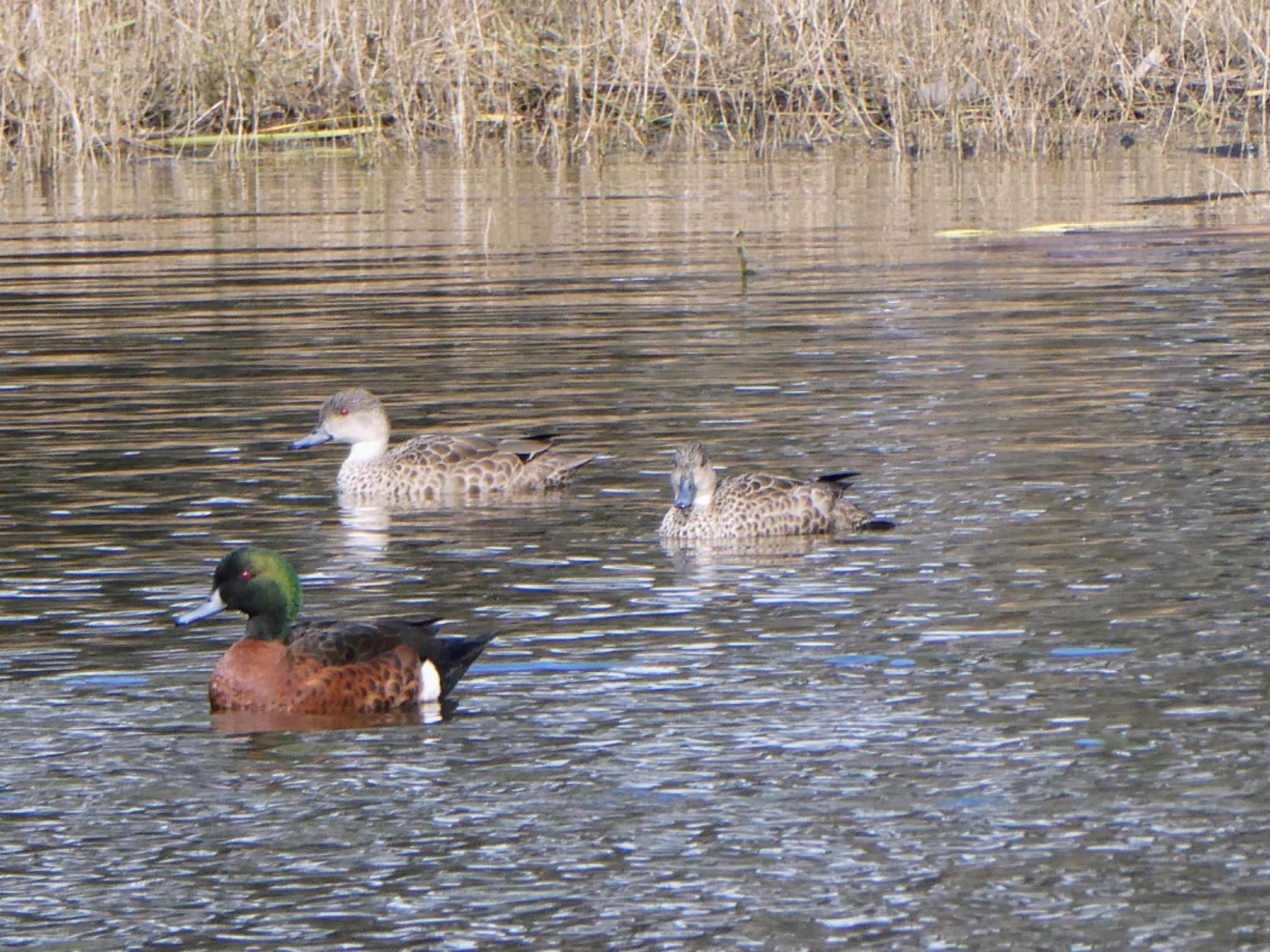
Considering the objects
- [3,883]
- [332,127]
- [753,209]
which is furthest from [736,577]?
[332,127]

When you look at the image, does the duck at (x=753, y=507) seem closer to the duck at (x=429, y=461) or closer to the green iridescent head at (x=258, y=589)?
the duck at (x=429, y=461)

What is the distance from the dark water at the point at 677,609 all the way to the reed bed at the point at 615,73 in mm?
5189

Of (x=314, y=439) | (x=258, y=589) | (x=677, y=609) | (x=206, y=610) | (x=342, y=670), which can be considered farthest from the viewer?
(x=314, y=439)

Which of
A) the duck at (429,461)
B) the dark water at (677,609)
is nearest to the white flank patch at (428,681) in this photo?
the dark water at (677,609)

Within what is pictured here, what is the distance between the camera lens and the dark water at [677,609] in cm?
544

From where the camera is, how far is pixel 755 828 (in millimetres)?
5766

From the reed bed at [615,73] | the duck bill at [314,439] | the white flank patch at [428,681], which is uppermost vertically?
the reed bed at [615,73]

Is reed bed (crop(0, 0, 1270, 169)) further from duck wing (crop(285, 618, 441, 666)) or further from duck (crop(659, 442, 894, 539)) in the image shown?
duck wing (crop(285, 618, 441, 666))

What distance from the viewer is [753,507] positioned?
9461 millimetres

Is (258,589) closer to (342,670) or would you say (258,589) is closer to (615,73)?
(342,670)

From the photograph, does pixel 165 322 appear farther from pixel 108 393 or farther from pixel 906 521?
pixel 906 521

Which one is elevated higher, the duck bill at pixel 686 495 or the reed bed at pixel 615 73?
the reed bed at pixel 615 73

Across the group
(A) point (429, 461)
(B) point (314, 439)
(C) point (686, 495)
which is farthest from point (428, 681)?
Result: (B) point (314, 439)

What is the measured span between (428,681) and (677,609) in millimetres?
1330
